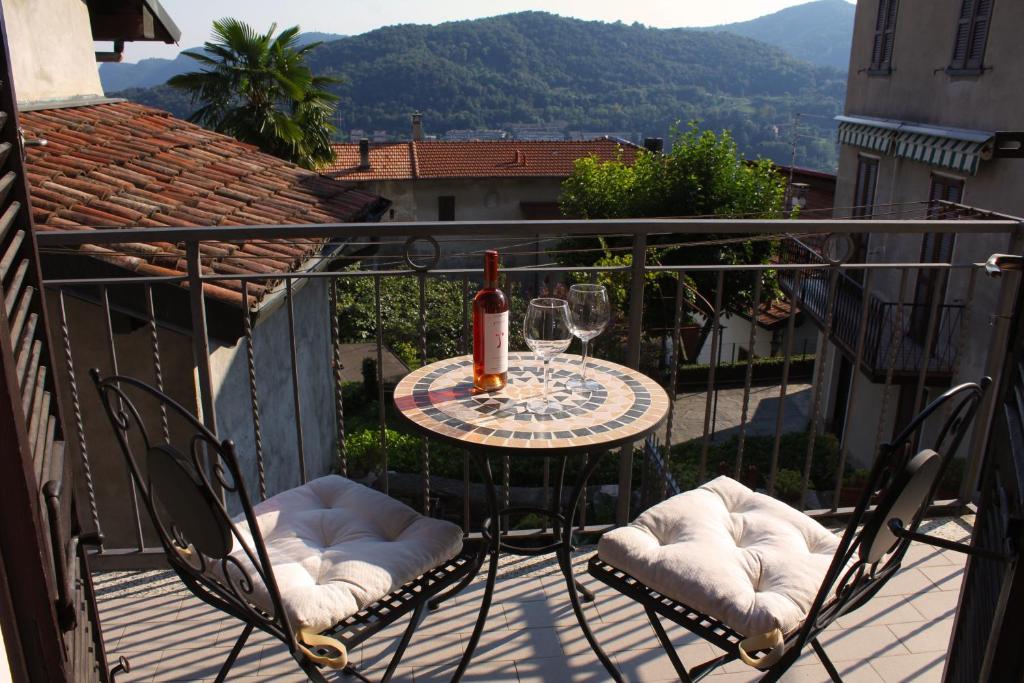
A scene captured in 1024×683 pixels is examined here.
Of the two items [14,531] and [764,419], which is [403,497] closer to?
[14,531]

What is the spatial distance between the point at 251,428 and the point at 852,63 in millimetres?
12193

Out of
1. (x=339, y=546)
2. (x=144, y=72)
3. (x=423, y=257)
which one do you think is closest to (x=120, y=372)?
(x=423, y=257)

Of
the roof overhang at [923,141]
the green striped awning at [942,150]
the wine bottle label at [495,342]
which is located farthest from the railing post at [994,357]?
the green striped awning at [942,150]

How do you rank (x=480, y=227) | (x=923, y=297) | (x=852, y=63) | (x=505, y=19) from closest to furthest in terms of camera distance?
1. (x=480, y=227)
2. (x=923, y=297)
3. (x=852, y=63)
4. (x=505, y=19)

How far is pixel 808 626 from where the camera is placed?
157cm

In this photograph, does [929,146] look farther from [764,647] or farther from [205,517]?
[205,517]

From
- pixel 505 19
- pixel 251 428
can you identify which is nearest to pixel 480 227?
pixel 251 428

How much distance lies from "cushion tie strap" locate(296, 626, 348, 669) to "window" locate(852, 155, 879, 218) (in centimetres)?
1214

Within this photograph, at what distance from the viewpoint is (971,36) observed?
31.3 ft

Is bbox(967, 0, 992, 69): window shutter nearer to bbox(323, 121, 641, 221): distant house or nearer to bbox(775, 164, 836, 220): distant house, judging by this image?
bbox(775, 164, 836, 220): distant house

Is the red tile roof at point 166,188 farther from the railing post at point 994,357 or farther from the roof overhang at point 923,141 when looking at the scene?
the roof overhang at point 923,141

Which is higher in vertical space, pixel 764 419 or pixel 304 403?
pixel 304 403

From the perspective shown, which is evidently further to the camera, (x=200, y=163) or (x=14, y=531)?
(x=200, y=163)

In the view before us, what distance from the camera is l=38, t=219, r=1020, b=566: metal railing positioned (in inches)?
95.8
